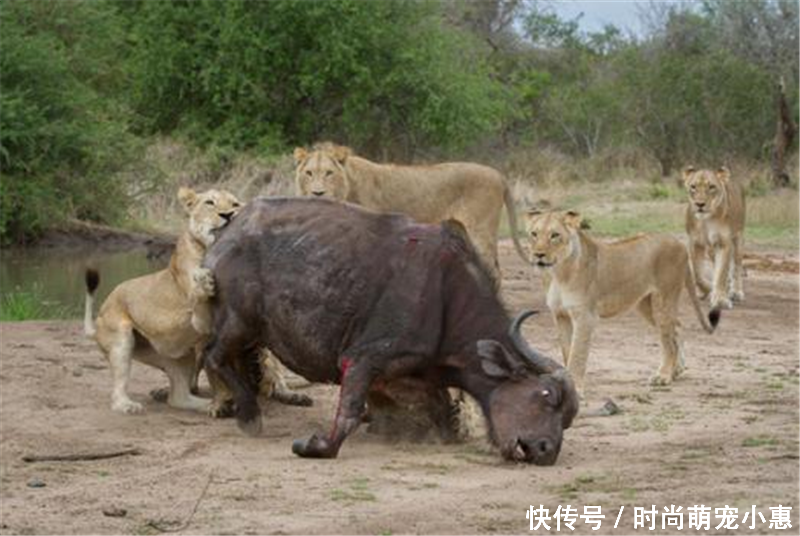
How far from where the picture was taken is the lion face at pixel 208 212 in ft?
33.5

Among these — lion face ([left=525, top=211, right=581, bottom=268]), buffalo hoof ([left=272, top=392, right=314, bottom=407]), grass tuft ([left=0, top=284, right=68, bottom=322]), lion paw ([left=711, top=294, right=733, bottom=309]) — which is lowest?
grass tuft ([left=0, top=284, right=68, bottom=322])

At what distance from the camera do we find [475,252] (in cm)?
916

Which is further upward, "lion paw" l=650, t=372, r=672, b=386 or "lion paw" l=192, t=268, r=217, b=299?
"lion paw" l=192, t=268, r=217, b=299

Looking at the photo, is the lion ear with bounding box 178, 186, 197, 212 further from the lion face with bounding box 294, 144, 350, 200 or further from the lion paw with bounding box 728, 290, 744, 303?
the lion paw with bounding box 728, 290, 744, 303

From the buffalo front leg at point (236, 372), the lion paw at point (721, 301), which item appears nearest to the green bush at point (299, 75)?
the lion paw at point (721, 301)

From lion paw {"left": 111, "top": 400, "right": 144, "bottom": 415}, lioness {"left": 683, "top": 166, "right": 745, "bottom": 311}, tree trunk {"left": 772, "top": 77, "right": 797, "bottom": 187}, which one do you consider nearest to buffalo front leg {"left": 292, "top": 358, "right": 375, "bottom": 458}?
lion paw {"left": 111, "top": 400, "right": 144, "bottom": 415}

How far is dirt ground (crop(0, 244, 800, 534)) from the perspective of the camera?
24.1ft

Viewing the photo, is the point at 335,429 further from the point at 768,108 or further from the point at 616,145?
the point at 616,145

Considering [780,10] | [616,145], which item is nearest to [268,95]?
[616,145]

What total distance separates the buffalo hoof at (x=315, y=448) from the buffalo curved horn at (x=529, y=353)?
0.98m

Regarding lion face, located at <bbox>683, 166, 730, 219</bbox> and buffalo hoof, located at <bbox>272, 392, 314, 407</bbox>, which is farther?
lion face, located at <bbox>683, 166, 730, 219</bbox>

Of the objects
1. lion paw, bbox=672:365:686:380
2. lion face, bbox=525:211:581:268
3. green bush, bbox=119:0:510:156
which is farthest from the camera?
green bush, bbox=119:0:510:156

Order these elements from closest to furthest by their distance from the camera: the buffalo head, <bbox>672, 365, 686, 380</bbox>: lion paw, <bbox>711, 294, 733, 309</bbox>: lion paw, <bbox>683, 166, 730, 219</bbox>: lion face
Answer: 1. the buffalo head
2. <bbox>672, 365, 686, 380</bbox>: lion paw
3. <bbox>711, 294, 733, 309</bbox>: lion paw
4. <bbox>683, 166, 730, 219</bbox>: lion face

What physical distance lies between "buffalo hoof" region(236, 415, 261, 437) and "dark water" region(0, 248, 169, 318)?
256 inches
